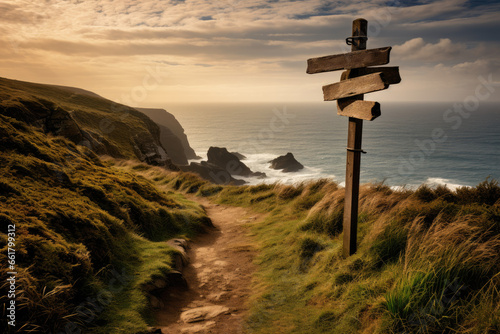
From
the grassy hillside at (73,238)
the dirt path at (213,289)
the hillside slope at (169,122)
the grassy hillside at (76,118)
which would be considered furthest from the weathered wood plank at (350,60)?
the hillside slope at (169,122)

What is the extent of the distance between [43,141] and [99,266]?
5.56 meters

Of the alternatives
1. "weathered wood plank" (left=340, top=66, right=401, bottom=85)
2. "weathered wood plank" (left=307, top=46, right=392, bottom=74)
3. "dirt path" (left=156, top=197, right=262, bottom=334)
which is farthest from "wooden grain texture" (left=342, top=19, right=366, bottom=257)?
"dirt path" (left=156, top=197, right=262, bottom=334)

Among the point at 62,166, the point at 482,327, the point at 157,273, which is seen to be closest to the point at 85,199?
the point at 62,166

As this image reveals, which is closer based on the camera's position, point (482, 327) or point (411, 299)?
point (482, 327)

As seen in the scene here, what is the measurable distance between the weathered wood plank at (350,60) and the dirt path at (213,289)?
492cm

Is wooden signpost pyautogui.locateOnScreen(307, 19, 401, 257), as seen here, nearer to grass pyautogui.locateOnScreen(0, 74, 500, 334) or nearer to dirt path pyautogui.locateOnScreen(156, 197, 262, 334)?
grass pyautogui.locateOnScreen(0, 74, 500, 334)

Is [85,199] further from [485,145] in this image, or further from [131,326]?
[485,145]

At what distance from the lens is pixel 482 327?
3348mm

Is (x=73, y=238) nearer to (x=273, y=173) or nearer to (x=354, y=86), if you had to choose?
(x=354, y=86)

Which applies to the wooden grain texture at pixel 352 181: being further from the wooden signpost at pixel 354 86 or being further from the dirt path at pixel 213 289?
the dirt path at pixel 213 289

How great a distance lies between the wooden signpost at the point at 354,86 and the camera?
17.3 ft

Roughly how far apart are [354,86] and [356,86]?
6 cm

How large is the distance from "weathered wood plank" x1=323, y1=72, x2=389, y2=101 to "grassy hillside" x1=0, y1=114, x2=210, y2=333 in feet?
16.7

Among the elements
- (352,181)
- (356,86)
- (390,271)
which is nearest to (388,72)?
(356,86)
